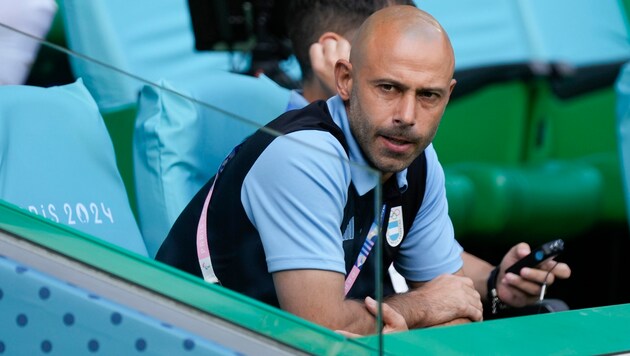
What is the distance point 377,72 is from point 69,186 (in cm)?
49

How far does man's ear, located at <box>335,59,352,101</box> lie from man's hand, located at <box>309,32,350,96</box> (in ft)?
1.38

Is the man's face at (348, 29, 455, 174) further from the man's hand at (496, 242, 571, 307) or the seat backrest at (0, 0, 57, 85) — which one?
the seat backrest at (0, 0, 57, 85)

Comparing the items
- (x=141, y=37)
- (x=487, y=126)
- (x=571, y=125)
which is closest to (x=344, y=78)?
(x=141, y=37)

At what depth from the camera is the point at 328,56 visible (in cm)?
222

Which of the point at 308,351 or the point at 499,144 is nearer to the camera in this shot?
the point at 308,351

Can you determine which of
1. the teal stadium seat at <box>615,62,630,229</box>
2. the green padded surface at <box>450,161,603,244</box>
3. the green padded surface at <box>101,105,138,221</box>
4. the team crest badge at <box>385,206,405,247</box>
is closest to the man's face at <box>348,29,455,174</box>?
the team crest badge at <box>385,206,405,247</box>

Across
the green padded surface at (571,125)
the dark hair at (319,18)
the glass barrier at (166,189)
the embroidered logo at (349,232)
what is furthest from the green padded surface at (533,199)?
the embroidered logo at (349,232)

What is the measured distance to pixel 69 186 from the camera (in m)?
1.64

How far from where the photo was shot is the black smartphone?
6.28 feet

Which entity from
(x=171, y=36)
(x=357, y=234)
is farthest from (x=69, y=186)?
(x=171, y=36)

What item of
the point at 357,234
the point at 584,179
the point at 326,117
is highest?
the point at 326,117

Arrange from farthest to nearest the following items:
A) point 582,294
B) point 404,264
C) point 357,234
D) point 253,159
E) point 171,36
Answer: point 582,294 < point 171,36 < point 404,264 < point 357,234 < point 253,159

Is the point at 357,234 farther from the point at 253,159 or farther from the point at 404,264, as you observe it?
the point at 404,264

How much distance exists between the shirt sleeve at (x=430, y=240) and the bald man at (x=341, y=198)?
0.04 feet
